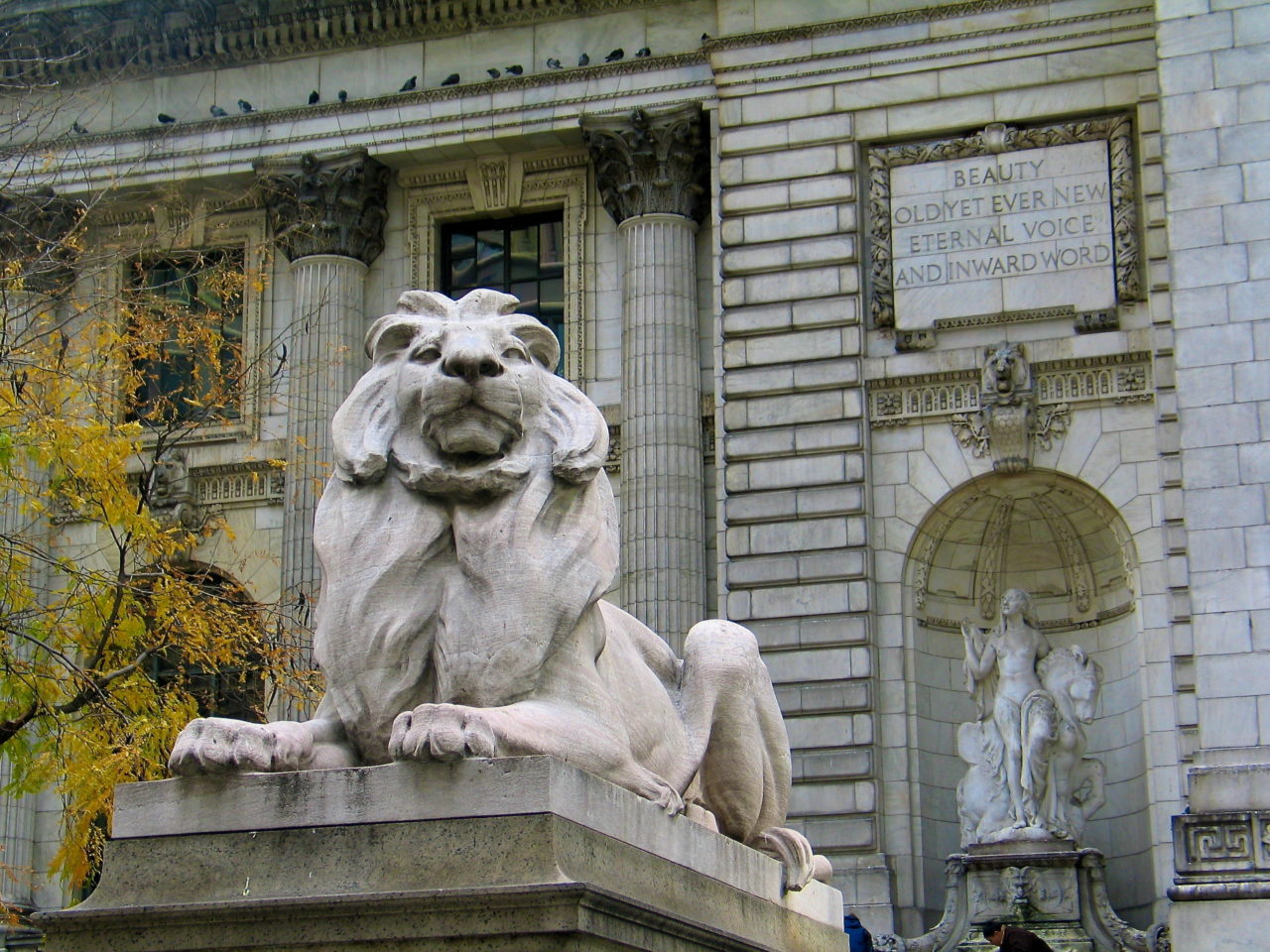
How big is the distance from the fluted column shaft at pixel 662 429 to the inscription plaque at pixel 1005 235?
3.20 meters

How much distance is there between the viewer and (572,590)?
303 inches

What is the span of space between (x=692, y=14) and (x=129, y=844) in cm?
2487

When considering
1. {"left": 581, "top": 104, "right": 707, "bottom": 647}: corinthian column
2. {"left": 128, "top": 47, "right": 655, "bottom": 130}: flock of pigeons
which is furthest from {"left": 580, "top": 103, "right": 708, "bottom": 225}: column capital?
{"left": 128, "top": 47, "right": 655, "bottom": 130}: flock of pigeons

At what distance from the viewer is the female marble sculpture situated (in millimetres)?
25781

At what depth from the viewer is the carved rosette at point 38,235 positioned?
64.7ft

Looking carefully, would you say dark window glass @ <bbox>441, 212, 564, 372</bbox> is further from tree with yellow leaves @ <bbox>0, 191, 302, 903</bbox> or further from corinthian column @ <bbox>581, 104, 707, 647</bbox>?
tree with yellow leaves @ <bbox>0, 191, 302, 903</bbox>

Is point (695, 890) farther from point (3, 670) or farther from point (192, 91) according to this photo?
point (192, 91)

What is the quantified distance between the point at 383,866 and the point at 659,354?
23078 mm

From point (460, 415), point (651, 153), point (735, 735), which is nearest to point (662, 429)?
point (651, 153)

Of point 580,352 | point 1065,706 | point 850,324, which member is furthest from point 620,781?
point 580,352

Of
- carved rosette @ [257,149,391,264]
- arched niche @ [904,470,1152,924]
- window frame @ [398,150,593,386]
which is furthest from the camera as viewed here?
carved rosette @ [257,149,391,264]

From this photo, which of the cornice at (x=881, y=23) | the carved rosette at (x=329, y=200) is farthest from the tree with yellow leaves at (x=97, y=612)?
the cornice at (x=881, y=23)

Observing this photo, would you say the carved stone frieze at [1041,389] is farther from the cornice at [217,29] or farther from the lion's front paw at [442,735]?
the lion's front paw at [442,735]

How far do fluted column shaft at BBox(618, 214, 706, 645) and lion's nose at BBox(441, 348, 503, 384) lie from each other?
66.9 ft
